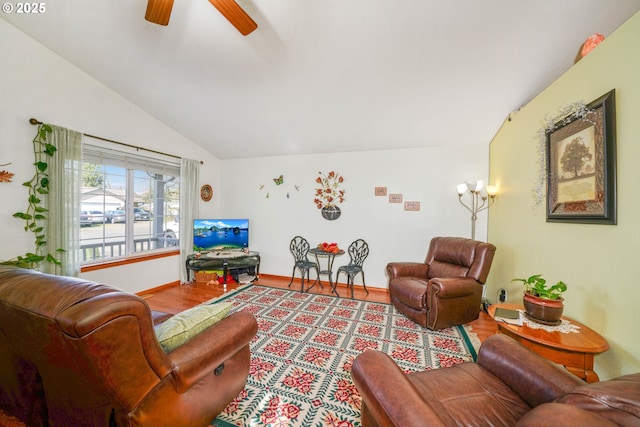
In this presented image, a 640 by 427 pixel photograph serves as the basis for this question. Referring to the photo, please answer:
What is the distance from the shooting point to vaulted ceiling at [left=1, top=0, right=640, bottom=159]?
187cm

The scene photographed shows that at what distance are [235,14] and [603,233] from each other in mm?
2685

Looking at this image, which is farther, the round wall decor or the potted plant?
the round wall decor

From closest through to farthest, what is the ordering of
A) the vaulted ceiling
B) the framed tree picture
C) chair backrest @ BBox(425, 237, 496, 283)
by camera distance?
1. the framed tree picture
2. the vaulted ceiling
3. chair backrest @ BBox(425, 237, 496, 283)

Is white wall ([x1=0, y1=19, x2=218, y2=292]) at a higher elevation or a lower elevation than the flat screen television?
higher

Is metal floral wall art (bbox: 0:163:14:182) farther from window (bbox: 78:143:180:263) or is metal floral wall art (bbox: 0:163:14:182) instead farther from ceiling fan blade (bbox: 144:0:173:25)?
ceiling fan blade (bbox: 144:0:173:25)

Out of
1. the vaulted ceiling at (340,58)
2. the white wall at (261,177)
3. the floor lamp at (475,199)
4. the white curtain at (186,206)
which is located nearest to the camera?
the vaulted ceiling at (340,58)

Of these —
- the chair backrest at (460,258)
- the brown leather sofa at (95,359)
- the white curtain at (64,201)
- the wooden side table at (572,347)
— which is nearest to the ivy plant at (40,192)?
the white curtain at (64,201)

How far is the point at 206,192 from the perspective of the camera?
15.7 feet

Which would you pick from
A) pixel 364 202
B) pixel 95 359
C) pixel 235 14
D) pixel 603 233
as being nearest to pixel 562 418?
pixel 95 359

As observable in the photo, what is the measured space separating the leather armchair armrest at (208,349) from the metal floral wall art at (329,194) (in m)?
2.92

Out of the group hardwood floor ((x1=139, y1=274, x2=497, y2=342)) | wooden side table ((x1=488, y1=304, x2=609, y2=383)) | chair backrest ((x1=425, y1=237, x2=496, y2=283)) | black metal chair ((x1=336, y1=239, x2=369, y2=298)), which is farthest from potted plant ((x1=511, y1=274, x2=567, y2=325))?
black metal chair ((x1=336, y1=239, x2=369, y2=298))

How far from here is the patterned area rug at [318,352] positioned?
1560mm

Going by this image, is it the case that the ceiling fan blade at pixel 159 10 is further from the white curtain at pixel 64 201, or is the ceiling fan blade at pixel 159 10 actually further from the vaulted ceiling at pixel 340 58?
the white curtain at pixel 64 201

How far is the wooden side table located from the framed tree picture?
683mm
